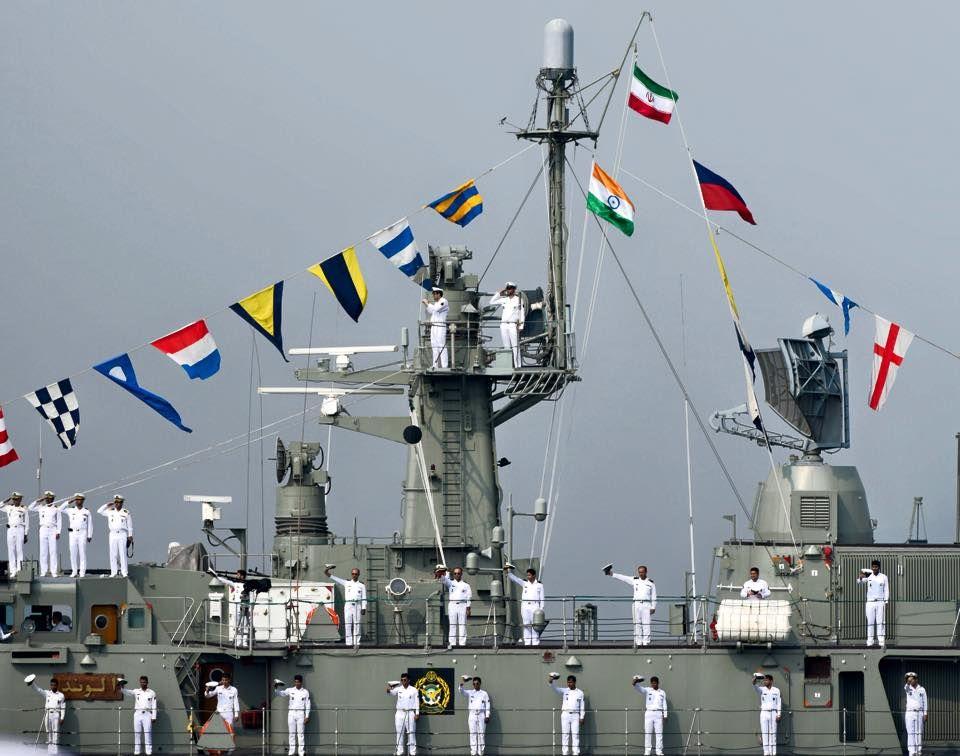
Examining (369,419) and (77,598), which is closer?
(77,598)

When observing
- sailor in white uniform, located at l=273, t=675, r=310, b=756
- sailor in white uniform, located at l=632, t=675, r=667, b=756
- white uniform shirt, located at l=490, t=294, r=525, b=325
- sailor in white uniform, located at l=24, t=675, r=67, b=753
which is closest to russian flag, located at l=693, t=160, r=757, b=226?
white uniform shirt, located at l=490, t=294, r=525, b=325

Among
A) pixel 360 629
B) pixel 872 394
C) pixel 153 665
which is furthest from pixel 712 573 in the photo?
pixel 153 665

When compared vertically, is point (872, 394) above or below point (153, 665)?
above

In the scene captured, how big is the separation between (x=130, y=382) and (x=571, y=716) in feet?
30.3

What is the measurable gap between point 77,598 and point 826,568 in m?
12.5

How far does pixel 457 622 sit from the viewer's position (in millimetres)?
35594

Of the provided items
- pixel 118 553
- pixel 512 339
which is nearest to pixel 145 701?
pixel 118 553

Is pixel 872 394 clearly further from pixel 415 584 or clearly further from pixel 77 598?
pixel 77 598

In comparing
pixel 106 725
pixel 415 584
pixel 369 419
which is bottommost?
pixel 106 725

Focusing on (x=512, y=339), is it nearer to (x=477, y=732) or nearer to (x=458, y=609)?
(x=458, y=609)

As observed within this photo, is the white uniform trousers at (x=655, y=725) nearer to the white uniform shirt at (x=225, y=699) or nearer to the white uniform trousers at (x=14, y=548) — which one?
the white uniform shirt at (x=225, y=699)

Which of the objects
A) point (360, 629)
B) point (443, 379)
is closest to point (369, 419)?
point (443, 379)

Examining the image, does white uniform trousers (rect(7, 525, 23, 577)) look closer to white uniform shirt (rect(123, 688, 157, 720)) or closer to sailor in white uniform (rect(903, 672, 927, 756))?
white uniform shirt (rect(123, 688, 157, 720))

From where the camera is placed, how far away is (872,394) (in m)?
37.3
